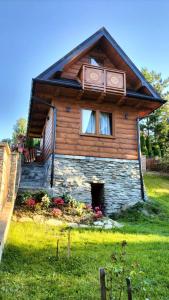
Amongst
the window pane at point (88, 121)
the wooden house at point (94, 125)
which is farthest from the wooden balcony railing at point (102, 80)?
the window pane at point (88, 121)

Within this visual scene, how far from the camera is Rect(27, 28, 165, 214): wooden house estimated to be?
1154 centimetres

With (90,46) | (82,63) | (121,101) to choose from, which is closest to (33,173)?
(121,101)

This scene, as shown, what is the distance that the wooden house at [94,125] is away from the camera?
1154cm

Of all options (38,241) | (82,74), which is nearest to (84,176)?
(82,74)

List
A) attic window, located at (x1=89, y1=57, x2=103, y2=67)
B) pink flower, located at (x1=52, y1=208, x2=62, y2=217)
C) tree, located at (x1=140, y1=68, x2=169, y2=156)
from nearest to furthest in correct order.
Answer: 1. pink flower, located at (x1=52, y1=208, x2=62, y2=217)
2. attic window, located at (x1=89, y1=57, x2=103, y2=67)
3. tree, located at (x1=140, y1=68, x2=169, y2=156)

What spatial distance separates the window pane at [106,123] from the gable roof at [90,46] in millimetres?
2048

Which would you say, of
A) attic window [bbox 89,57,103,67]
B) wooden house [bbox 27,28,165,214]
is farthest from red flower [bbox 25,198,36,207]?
attic window [bbox 89,57,103,67]

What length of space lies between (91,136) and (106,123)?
1.10 metres

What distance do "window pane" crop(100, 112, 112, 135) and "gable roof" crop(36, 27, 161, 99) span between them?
2048 mm

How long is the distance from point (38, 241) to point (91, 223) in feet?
8.88

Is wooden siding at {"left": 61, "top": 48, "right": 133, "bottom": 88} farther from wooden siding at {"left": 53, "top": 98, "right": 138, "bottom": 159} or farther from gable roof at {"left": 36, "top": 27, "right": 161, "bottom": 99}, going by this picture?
wooden siding at {"left": 53, "top": 98, "right": 138, "bottom": 159}

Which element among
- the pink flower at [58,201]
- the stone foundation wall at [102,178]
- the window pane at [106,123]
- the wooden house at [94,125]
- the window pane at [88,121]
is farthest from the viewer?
the window pane at [106,123]

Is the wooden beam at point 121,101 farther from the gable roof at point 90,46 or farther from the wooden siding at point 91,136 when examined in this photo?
the gable roof at point 90,46

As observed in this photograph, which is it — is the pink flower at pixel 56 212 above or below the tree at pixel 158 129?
below
